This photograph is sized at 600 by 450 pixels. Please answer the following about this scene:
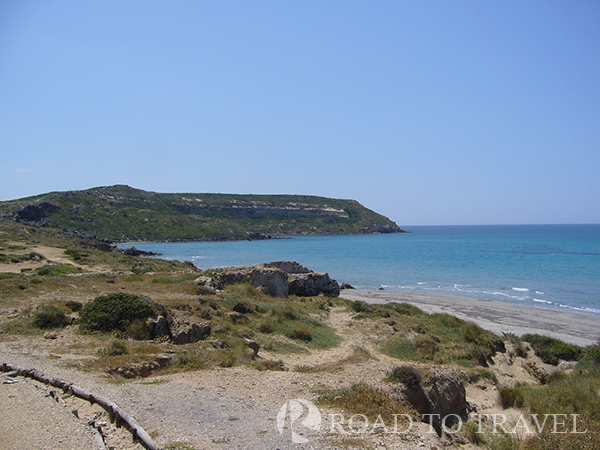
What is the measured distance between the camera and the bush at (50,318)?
14.9 metres

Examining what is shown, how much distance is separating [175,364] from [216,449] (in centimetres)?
556

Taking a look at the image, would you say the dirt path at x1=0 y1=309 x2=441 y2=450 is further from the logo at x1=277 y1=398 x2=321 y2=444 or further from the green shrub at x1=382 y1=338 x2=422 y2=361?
the green shrub at x1=382 y1=338 x2=422 y2=361

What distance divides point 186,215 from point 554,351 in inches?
5402

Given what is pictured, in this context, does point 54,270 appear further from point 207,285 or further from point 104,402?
point 104,402

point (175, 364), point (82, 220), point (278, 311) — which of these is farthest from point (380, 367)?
point (82, 220)

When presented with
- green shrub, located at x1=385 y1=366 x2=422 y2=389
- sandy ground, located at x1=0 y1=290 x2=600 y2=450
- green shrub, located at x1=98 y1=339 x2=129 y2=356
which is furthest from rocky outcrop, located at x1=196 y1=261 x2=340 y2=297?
green shrub, located at x1=385 y1=366 x2=422 y2=389

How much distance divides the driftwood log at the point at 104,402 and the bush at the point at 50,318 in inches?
203

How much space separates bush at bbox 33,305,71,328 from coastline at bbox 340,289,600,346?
22786 millimetres

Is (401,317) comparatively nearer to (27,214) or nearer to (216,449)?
(216,449)

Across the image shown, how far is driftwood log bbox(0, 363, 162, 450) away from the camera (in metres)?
6.80

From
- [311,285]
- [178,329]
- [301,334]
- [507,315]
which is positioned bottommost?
[507,315]

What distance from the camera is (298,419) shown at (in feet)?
25.7

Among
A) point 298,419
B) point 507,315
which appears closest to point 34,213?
point 507,315

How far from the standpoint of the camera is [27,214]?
94875 millimetres
